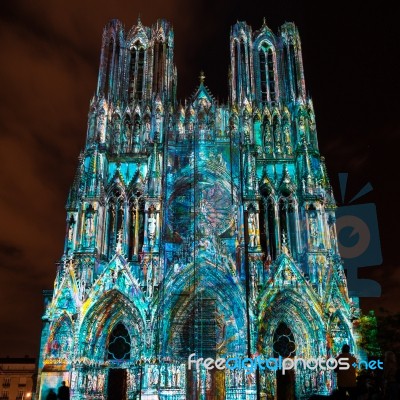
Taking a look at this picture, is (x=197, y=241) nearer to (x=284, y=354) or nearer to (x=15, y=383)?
(x=284, y=354)

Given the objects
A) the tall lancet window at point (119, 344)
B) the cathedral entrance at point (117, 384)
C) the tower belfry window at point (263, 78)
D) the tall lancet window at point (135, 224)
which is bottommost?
the cathedral entrance at point (117, 384)

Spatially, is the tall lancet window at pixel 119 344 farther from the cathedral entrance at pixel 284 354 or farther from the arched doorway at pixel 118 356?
the cathedral entrance at pixel 284 354

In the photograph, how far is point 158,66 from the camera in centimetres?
3731

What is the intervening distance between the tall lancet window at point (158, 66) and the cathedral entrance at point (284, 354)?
60.4ft

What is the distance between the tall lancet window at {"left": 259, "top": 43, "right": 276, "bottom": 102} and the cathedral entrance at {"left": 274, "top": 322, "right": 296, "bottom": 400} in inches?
643

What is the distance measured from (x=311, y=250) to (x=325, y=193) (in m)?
4.79

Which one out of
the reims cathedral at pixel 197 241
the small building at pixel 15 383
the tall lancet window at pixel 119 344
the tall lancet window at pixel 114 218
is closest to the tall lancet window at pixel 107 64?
the reims cathedral at pixel 197 241

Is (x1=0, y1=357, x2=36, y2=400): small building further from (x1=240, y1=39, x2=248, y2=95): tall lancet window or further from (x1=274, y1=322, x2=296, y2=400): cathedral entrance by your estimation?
(x1=240, y1=39, x2=248, y2=95): tall lancet window

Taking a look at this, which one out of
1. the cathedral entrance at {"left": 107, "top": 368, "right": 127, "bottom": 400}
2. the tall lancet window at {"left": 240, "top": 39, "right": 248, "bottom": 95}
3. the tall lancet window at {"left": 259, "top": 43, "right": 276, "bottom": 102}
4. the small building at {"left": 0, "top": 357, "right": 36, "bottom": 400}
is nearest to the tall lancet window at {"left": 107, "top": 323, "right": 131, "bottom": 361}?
the cathedral entrance at {"left": 107, "top": 368, "right": 127, "bottom": 400}

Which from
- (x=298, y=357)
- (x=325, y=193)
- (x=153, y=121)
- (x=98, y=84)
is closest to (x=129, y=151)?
(x=153, y=121)

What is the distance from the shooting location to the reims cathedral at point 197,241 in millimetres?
27516

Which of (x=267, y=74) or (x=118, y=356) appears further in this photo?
(x=267, y=74)

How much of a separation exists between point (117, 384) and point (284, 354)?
31.8 feet

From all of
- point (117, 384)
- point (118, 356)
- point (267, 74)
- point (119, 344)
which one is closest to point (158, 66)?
point (267, 74)
